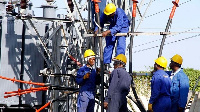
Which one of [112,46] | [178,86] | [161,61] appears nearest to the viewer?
[161,61]

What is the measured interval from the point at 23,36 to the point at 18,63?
75 centimetres

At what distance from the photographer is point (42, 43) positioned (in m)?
15.9

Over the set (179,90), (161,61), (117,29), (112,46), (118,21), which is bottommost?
(179,90)

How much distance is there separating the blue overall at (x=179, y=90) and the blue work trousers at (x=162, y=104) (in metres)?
0.19

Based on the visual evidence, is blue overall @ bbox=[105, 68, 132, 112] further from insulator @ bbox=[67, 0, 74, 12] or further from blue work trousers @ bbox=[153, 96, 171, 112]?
insulator @ bbox=[67, 0, 74, 12]

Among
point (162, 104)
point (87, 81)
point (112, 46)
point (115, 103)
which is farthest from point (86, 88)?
point (162, 104)

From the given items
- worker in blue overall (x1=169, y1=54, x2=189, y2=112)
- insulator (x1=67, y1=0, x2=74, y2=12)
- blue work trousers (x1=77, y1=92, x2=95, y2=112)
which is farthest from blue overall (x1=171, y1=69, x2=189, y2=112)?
insulator (x1=67, y1=0, x2=74, y2=12)

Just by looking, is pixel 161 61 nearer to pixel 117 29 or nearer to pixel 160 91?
pixel 160 91

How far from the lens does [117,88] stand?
1257cm

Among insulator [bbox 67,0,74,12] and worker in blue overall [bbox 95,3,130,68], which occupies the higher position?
insulator [bbox 67,0,74,12]

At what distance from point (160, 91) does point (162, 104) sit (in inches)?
11.5

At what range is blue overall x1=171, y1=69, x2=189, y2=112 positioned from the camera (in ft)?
40.5

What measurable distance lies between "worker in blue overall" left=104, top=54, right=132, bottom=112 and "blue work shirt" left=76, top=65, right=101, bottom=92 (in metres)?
1.06

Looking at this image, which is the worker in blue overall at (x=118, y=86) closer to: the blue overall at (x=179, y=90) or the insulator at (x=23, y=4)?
the blue overall at (x=179, y=90)
